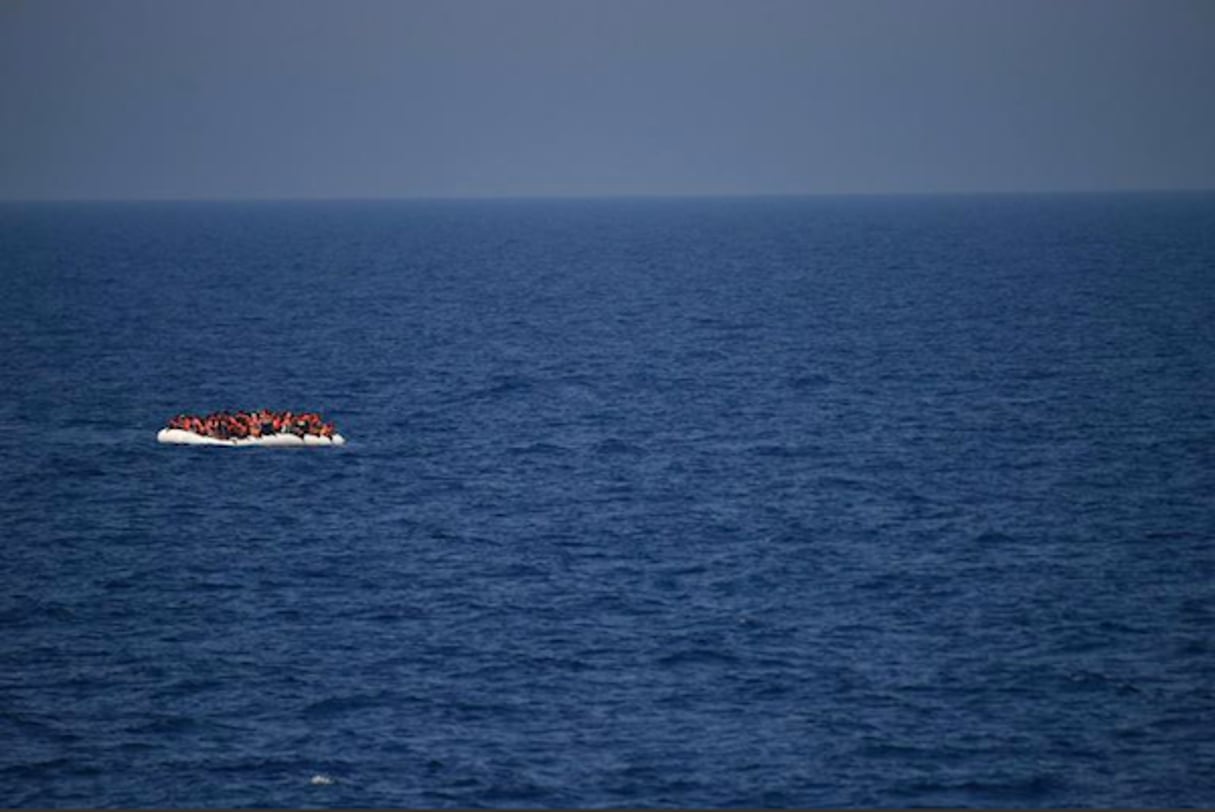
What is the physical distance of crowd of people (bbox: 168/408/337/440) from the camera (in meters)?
97.4

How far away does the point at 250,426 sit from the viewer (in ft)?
320

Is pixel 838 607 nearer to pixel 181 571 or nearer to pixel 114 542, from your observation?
pixel 181 571

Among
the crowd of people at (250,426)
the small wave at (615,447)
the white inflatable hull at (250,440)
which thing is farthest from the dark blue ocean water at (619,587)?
the crowd of people at (250,426)

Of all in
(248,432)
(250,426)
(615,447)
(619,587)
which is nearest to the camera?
(619,587)

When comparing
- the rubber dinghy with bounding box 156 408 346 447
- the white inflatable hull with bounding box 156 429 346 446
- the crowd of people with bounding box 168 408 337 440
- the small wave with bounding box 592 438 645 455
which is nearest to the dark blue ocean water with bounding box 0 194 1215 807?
the small wave with bounding box 592 438 645 455

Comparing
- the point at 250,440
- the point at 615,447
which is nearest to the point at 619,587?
the point at 615,447

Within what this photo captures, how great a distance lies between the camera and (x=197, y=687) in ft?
191

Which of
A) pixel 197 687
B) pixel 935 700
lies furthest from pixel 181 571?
pixel 935 700

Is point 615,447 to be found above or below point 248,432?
below

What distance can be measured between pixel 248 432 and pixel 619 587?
35.4 m

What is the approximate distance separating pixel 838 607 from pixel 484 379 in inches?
2572

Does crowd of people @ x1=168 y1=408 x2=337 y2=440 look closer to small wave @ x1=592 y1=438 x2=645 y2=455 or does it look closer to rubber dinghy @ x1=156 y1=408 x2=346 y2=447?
rubber dinghy @ x1=156 y1=408 x2=346 y2=447

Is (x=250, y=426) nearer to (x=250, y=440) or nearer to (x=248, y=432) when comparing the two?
(x=248, y=432)

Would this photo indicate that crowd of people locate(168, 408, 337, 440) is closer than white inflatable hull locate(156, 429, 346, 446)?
No
